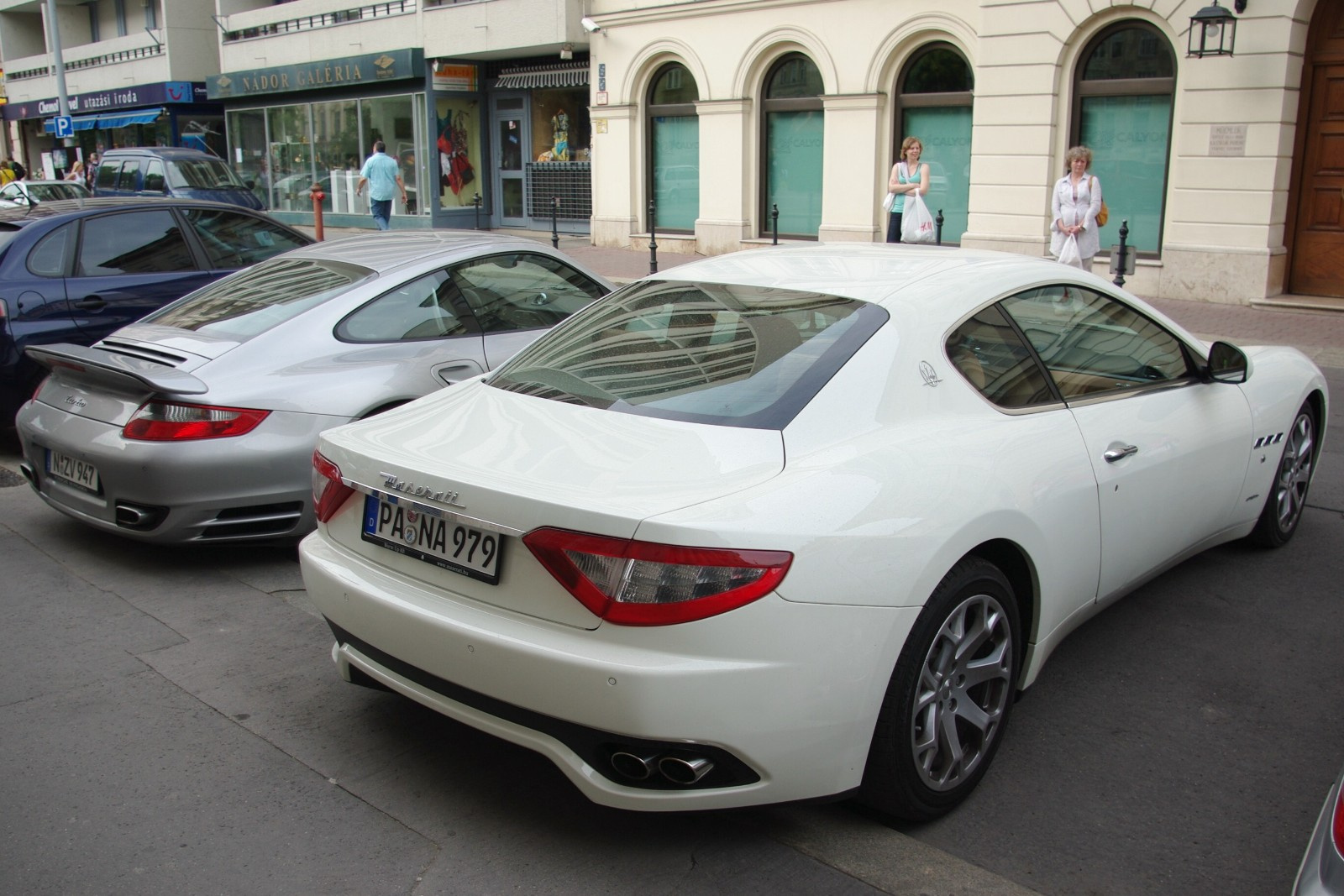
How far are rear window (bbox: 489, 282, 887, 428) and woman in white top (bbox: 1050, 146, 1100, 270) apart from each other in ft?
28.9

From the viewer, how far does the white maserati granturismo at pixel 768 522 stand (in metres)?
2.86

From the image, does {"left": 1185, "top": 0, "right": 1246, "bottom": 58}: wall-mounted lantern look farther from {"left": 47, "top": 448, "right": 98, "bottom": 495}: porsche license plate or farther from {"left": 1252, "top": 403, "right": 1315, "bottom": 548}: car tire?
{"left": 47, "top": 448, "right": 98, "bottom": 495}: porsche license plate

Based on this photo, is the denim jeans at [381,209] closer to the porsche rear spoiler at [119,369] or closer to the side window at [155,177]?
the side window at [155,177]

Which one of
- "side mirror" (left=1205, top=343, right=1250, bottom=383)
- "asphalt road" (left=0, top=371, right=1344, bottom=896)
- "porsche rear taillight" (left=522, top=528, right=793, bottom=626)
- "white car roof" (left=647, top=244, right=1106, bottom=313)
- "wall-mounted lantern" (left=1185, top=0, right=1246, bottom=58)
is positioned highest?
"wall-mounted lantern" (left=1185, top=0, right=1246, bottom=58)

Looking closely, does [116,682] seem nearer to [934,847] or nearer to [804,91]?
[934,847]

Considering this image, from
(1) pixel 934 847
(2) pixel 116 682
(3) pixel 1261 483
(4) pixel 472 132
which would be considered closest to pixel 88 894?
(2) pixel 116 682

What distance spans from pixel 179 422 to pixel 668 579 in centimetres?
323

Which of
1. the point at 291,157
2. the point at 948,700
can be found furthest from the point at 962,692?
the point at 291,157

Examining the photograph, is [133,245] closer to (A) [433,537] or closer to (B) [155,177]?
(A) [433,537]

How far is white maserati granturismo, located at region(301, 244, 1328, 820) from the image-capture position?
2857 mm

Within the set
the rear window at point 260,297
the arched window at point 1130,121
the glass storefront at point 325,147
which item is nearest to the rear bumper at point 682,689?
the rear window at point 260,297

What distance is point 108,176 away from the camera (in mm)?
21719

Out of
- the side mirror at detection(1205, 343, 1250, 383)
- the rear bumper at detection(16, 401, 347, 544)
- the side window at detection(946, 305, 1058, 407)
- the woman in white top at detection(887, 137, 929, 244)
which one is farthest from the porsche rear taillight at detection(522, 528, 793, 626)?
the woman in white top at detection(887, 137, 929, 244)

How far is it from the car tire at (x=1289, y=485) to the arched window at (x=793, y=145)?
14.3 m
